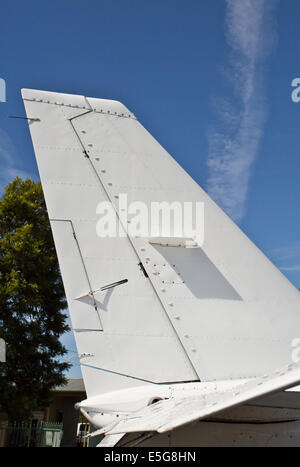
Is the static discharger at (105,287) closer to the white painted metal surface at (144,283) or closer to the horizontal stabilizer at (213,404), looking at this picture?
the white painted metal surface at (144,283)

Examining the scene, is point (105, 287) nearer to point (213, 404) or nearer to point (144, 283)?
point (144, 283)

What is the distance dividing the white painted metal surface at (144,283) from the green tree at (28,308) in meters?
10.2

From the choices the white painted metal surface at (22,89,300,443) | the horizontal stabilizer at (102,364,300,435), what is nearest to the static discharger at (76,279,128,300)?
the white painted metal surface at (22,89,300,443)

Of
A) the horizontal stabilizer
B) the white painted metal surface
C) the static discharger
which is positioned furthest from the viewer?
the static discharger

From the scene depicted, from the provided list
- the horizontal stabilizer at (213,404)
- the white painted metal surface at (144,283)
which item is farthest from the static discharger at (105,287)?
the horizontal stabilizer at (213,404)

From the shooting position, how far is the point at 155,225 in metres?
4.08

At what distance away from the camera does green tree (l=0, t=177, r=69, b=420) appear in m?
13.7

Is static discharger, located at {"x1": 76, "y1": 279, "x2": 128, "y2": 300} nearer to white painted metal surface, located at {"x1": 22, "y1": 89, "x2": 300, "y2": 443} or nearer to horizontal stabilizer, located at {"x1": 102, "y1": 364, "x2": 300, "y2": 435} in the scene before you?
white painted metal surface, located at {"x1": 22, "y1": 89, "x2": 300, "y2": 443}

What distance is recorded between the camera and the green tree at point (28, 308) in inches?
540

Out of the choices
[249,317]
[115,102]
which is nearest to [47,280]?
[115,102]

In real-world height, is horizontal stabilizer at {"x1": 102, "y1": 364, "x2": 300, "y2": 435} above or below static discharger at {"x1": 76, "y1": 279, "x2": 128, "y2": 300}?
below

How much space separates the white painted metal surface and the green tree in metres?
10.2

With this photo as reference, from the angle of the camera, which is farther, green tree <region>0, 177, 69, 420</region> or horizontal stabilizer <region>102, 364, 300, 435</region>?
green tree <region>0, 177, 69, 420</region>

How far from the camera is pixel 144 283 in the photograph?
3.82 meters
